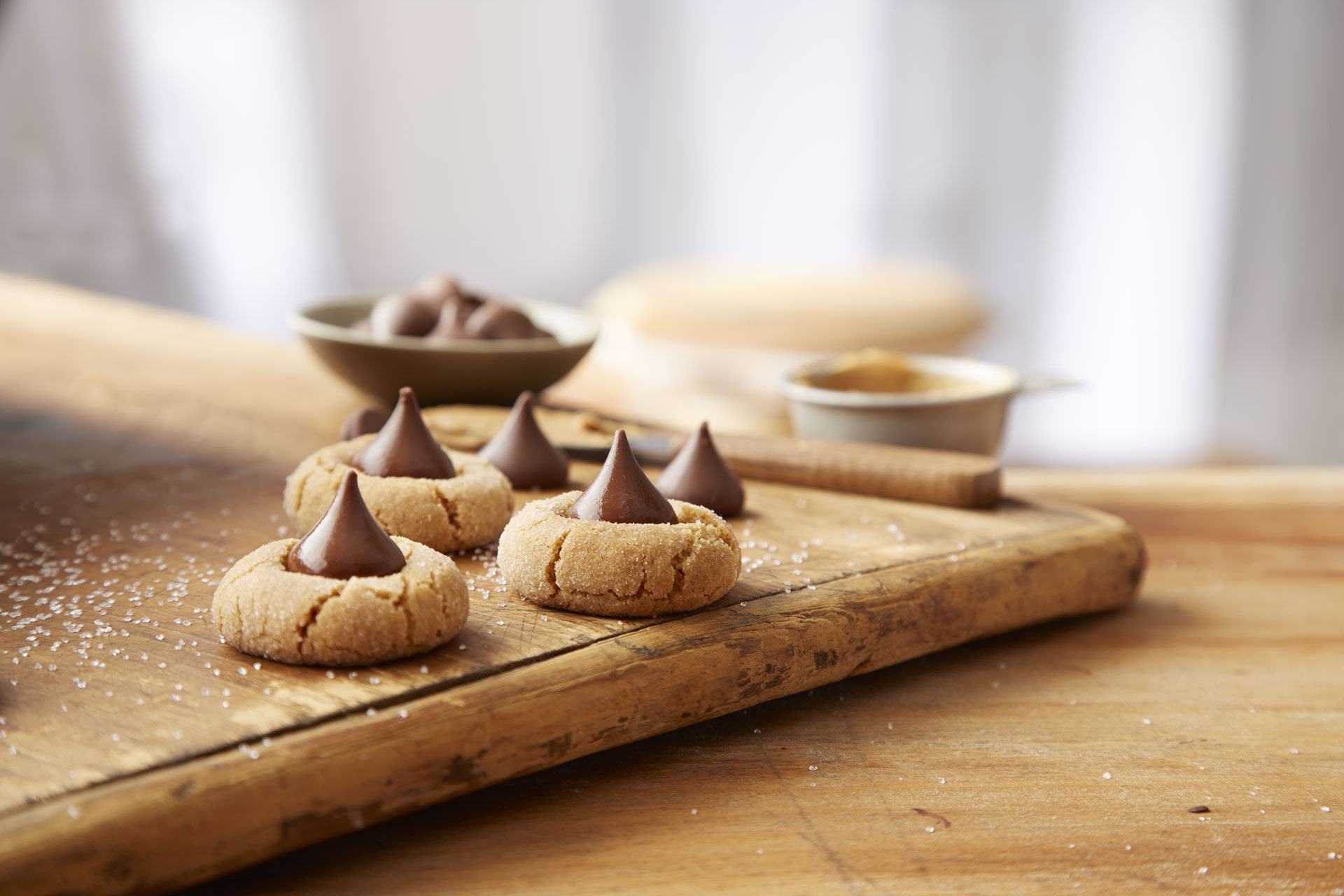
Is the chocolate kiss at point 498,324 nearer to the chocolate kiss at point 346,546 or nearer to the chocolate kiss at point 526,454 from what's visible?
the chocolate kiss at point 526,454

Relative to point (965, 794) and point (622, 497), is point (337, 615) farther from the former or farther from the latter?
point (965, 794)

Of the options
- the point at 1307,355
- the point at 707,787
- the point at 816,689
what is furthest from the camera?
the point at 1307,355

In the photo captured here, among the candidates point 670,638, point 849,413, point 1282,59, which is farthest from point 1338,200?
point 670,638

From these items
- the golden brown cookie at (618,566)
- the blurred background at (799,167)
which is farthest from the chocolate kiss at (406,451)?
the blurred background at (799,167)

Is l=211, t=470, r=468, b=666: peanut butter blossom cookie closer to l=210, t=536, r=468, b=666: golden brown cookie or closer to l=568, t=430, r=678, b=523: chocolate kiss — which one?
l=210, t=536, r=468, b=666: golden brown cookie

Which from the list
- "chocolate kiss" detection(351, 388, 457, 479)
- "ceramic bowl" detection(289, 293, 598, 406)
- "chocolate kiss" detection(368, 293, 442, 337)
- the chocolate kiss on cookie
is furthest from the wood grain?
"chocolate kiss" detection(368, 293, 442, 337)

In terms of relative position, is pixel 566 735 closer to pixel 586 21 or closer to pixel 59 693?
pixel 59 693
